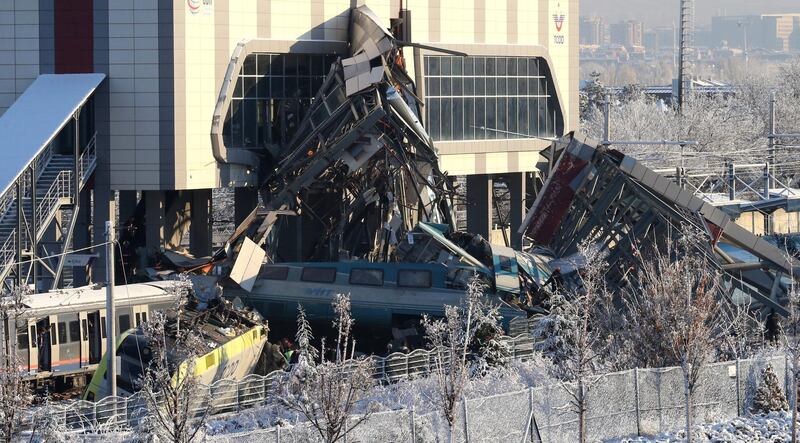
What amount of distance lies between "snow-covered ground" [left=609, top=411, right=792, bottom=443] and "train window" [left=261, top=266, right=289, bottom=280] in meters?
17.6

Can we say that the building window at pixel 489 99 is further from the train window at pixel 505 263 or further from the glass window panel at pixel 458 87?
the train window at pixel 505 263

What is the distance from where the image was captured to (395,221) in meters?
56.2

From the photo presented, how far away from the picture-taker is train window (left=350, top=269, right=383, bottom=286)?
47.2 meters

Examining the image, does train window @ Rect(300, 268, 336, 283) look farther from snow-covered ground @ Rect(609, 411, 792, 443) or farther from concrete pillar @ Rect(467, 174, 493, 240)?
concrete pillar @ Rect(467, 174, 493, 240)

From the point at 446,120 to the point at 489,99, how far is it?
2861 millimetres

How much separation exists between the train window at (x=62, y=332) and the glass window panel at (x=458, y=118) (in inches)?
1059

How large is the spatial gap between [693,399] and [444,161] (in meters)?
29.8

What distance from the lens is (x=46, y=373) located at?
Result: 40750mm

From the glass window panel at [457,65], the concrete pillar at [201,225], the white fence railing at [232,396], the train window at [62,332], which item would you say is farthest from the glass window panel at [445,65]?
the train window at [62,332]

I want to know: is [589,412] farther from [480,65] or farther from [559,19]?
[559,19]

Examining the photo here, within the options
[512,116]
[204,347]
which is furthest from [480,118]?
[204,347]

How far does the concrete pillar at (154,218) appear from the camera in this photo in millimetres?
56469

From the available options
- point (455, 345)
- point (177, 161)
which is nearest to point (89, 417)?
point (455, 345)

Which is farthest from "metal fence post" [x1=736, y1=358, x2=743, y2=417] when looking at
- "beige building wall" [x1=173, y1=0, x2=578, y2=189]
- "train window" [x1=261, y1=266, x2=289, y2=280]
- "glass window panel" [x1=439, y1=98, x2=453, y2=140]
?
"glass window panel" [x1=439, y1=98, x2=453, y2=140]
